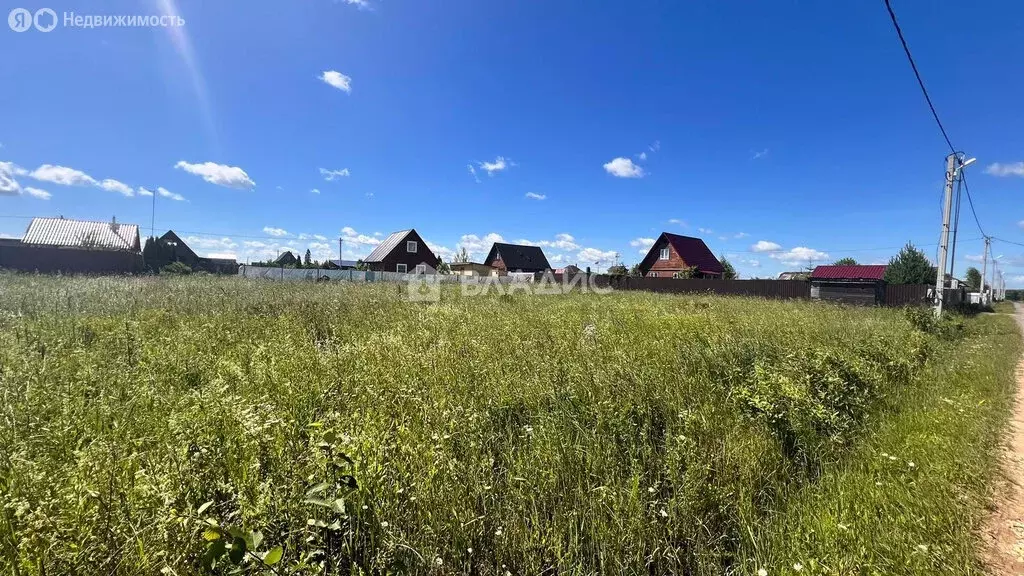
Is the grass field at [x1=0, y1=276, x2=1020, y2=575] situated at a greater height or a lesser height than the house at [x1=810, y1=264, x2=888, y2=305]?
lesser

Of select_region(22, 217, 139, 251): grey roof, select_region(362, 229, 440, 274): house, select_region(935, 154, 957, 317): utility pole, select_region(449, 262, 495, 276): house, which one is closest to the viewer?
select_region(935, 154, 957, 317): utility pole

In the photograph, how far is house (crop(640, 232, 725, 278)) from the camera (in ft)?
98.6

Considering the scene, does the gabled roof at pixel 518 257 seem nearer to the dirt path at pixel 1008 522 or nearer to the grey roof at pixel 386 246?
the grey roof at pixel 386 246

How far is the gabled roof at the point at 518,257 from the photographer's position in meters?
44.3

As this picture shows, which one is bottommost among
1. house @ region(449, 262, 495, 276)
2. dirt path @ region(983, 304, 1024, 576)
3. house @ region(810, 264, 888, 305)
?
dirt path @ region(983, 304, 1024, 576)

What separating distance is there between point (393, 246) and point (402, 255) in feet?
3.90

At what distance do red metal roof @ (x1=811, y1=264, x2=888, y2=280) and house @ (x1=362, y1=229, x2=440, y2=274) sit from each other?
3749 centimetres

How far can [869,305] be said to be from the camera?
1404cm

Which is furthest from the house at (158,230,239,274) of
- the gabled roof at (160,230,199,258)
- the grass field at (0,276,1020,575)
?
the grass field at (0,276,1020,575)

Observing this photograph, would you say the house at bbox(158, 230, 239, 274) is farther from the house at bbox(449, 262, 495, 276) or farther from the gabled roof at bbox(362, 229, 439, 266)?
the house at bbox(449, 262, 495, 276)

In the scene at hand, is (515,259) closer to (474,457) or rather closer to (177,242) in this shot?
(177,242)

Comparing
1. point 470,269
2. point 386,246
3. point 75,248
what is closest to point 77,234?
point 75,248

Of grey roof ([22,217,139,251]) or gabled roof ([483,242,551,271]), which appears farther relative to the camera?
gabled roof ([483,242,551,271])

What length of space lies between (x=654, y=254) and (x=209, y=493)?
113ft
